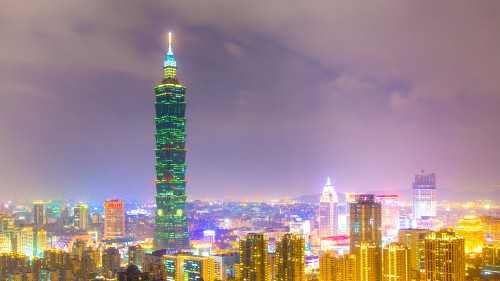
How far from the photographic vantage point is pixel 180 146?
15633 millimetres

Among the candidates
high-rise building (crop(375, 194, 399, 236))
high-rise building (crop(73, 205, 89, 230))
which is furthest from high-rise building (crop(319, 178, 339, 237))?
high-rise building (crop(73, 205, 89, 230))

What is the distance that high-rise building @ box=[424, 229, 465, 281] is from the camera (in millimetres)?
Result: 7309

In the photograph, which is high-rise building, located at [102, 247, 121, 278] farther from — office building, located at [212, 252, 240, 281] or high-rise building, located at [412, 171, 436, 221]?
high-rise building, located at [412, 171, 436, 221]

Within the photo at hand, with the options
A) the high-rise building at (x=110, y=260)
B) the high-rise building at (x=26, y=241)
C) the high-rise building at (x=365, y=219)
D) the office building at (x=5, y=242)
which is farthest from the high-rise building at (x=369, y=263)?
the office building at (x=5, y=242)

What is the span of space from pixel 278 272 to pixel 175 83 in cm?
811

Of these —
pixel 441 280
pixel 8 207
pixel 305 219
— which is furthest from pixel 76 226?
pixel 441 280

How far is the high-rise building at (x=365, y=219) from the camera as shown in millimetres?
11977

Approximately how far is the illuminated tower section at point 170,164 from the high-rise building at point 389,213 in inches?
209

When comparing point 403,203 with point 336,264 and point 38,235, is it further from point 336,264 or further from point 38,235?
point 38,235

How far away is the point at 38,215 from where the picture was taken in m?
17.3

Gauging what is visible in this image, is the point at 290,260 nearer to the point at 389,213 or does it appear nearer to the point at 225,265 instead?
the point at 225,265

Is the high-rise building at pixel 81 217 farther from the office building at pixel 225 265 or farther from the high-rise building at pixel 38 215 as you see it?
the office building at pixel 225 265

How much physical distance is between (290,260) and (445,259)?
8.11 feet

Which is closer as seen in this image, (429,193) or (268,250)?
(268,250)
